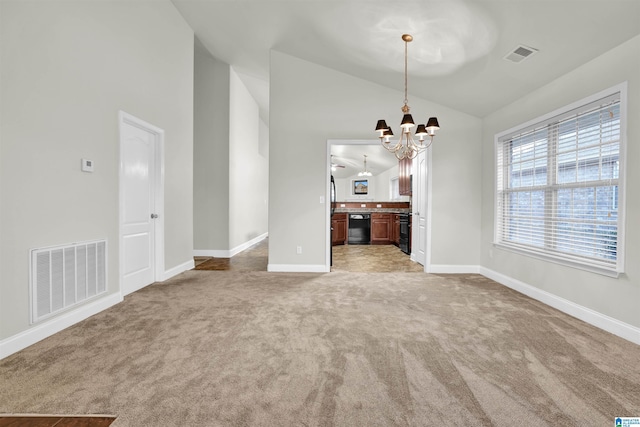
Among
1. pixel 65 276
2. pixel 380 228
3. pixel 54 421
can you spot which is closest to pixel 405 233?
pixel 380 228

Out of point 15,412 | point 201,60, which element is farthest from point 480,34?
point 201,60

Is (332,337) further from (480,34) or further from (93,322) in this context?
(480,34)

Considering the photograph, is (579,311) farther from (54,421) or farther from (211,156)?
(211,156)

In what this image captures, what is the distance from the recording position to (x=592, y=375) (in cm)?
200

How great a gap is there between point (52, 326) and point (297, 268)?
3.15m

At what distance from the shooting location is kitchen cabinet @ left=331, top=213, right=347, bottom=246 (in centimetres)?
851

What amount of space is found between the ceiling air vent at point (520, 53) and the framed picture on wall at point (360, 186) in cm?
1263

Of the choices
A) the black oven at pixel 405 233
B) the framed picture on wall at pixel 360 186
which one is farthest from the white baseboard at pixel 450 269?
the framed picture on wall at pixel 360 186

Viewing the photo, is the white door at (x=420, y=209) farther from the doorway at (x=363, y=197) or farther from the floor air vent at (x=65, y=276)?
the floor air vent at (x=65, y=276)

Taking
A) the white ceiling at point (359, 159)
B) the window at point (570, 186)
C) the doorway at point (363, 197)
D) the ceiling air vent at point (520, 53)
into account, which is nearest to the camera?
the window at point (570, 186)

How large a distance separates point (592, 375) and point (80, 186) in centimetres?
423

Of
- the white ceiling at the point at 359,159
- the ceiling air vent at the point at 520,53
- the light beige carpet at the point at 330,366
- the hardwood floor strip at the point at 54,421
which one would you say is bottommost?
the hardwood floor strip at the point at 54,421

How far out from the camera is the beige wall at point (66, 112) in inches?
91.0

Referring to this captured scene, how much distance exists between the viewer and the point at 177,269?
16.1ft
